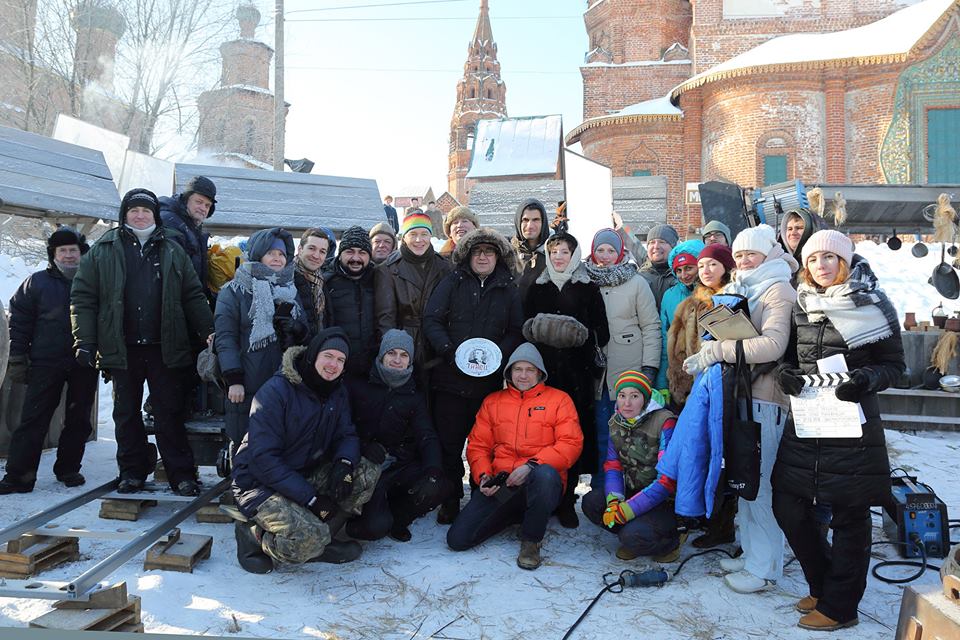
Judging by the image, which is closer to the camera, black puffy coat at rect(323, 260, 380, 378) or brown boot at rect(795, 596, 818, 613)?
brown boot at rect(795, 596, 818, 613)

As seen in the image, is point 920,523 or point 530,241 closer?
point 920,523

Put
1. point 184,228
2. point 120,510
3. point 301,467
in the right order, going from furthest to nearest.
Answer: point 184,228 < point 120,510 < point 301,467

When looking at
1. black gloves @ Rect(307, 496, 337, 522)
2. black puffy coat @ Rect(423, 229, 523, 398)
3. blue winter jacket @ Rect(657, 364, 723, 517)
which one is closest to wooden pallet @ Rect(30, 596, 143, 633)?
black gloves @ Rect(307, 496, 337, 522)

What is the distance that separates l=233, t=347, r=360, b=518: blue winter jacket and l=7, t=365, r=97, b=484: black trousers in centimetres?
212

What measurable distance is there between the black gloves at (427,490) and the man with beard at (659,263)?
2031mm

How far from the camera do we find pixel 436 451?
13.9 feet

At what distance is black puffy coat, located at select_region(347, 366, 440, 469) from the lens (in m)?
4.22

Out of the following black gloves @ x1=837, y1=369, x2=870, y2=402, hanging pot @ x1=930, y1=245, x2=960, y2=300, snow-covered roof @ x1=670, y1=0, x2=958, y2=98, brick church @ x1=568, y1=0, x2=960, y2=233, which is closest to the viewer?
black gloves @ x1=837, y1=369, x2=870, y2=402

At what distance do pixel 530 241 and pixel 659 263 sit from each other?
103cm

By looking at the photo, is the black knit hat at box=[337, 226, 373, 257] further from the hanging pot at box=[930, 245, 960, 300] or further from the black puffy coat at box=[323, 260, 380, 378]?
the hanging pot at box=[930, 245, 960, 300]

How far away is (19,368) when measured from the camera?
16.5 feet

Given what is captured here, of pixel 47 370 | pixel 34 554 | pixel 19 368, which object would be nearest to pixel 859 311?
pixel 34 554

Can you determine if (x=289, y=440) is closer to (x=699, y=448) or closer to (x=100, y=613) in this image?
(x=100, y=613)

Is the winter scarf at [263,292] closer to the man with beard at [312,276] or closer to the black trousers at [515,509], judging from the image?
the man with beard at [312,276]
